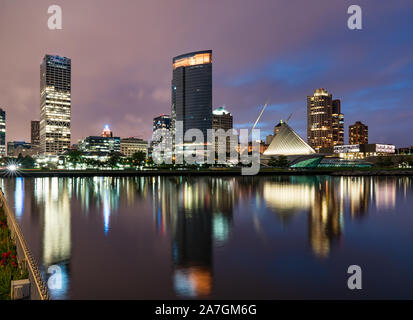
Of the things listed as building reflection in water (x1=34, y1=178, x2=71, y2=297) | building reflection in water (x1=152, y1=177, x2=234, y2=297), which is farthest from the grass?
building reflection in water (x1=152, y1=177, x2=234, y2=297)

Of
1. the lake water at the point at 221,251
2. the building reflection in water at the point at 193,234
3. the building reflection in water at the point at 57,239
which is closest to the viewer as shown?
the lake water at the point at 221,251

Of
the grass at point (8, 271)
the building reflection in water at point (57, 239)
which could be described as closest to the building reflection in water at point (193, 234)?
the building reflection in water at point (57, 239)

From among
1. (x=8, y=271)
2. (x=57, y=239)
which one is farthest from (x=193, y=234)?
(x=8, y=271)

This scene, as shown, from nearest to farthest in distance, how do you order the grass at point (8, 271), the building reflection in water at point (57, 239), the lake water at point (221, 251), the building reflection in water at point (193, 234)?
the grass at point (8, 271) → the lake water at point (221, 251) → the building reflection in water at point (193, 234) → the building reflection in water at point (57, 239)

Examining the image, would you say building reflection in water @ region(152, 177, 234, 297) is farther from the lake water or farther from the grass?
the grass

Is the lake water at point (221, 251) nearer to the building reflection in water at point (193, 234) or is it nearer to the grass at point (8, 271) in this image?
the building reflection in water at point (193, 234)

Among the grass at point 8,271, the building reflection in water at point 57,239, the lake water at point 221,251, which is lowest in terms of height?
the lake water at point 221,251

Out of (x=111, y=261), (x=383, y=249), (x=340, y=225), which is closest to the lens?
(x=111, y=261)

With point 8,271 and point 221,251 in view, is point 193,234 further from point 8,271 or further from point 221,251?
point 8,271

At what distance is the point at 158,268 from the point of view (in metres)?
11.2

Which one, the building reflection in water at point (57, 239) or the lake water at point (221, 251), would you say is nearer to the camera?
the lake water at point (221, 251)
